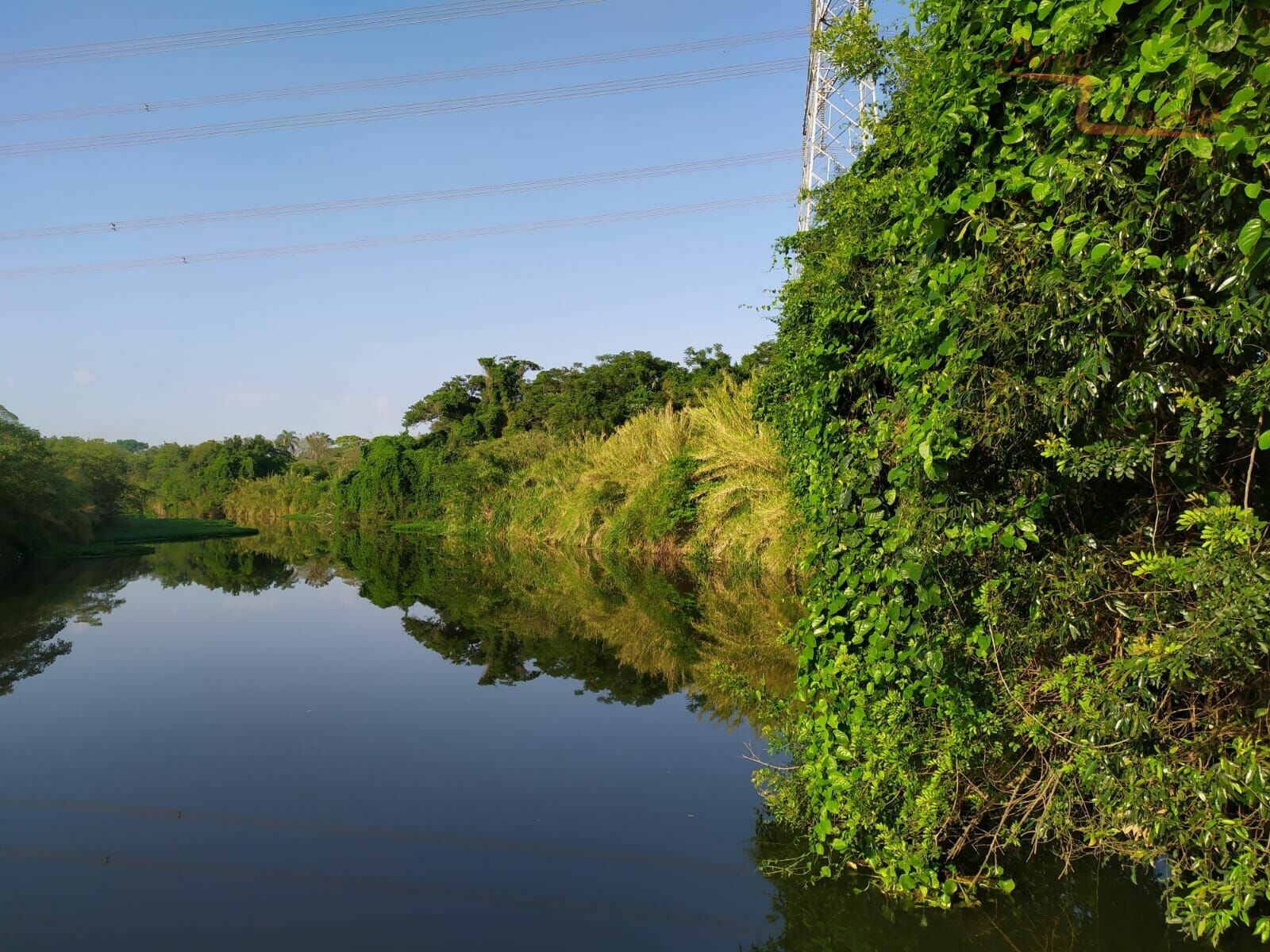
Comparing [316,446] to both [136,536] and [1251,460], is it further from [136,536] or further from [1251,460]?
[1251,460]

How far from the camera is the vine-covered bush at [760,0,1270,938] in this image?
2865 mm

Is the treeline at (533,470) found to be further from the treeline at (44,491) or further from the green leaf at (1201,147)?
the green leaf at (1201,147)

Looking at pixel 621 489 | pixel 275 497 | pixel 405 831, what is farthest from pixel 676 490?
pixel 275 497

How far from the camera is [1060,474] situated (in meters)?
3.96

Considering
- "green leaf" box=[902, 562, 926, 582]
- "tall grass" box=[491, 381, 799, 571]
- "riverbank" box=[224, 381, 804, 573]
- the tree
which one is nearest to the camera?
"green leaf" box=[902, 562, 926, 582]

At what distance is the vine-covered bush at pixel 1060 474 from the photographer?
2.87m

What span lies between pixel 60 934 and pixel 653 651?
8.08 meters

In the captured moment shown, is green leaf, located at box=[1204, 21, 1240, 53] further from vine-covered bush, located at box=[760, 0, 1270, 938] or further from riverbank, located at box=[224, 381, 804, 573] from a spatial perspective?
riverbank, located at box=[224, 381, 804, 573]

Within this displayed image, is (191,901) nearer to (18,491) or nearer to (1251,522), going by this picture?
(1251,522)

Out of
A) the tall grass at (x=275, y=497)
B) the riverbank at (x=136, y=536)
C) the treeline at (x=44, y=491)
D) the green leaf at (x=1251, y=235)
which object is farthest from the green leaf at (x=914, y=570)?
the tall grass at (x=275, y=497)

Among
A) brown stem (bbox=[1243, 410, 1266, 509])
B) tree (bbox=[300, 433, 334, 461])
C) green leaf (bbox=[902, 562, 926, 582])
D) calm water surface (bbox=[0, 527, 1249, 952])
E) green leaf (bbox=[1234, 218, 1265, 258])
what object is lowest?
calm water surface (bbox=[0, 527, 1249, 952])

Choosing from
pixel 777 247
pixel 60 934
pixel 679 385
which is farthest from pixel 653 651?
pixel 679 385

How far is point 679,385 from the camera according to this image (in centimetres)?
3609

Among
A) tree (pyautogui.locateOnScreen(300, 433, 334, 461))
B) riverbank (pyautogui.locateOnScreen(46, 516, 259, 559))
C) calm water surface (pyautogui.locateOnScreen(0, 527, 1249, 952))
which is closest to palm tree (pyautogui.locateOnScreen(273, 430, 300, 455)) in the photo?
tree (pyautogui.locateOnScreen(300, 433, 334, 461))
